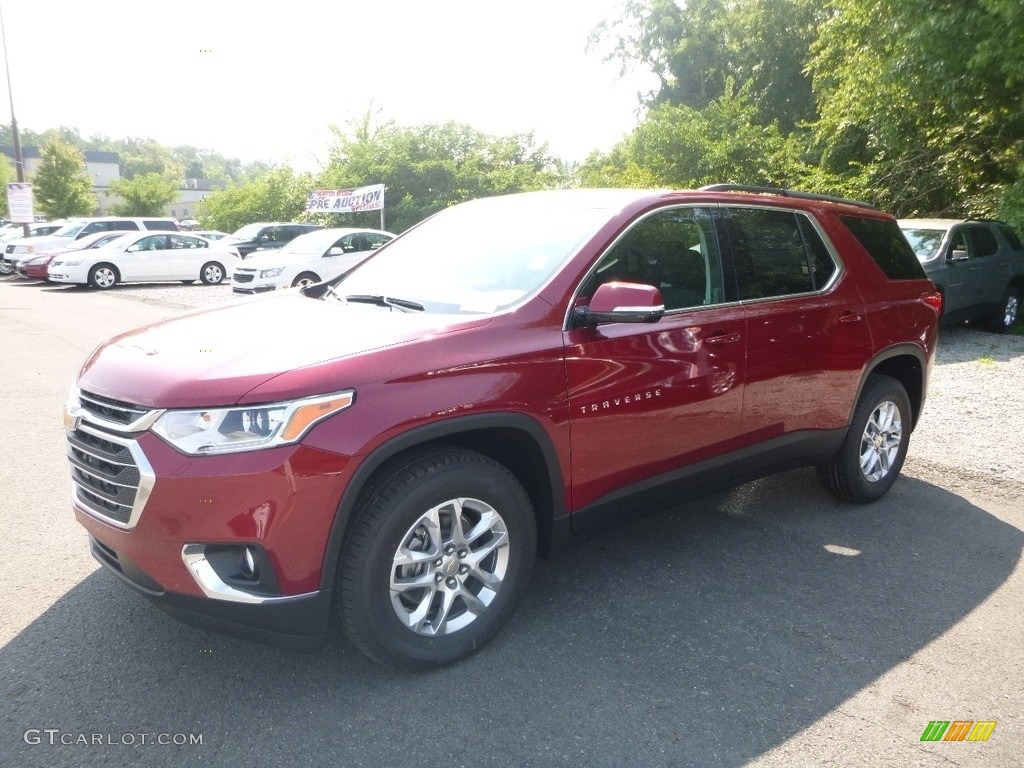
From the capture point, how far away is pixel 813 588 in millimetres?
3801

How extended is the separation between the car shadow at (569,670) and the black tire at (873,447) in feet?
1.98

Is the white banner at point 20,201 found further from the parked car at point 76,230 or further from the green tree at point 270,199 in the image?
the green tree at point 270,199

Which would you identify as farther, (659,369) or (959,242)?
(959,242)

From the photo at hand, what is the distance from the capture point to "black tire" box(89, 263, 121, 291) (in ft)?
67.2

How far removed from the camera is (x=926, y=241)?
11117 millimetres

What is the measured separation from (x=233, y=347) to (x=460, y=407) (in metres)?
0.84

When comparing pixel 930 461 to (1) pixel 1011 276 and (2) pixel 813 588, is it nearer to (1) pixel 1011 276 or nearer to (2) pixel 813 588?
(2) pixel 813 588

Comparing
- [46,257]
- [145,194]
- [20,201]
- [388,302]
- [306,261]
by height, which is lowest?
[46,257]

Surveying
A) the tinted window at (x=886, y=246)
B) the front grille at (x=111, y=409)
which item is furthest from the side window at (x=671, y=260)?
the front grille at (x=111, y=409)

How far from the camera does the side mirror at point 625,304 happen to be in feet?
10.4

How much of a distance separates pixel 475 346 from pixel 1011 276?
12.0 meters

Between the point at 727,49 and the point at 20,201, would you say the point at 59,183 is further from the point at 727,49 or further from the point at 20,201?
the point at 727,49

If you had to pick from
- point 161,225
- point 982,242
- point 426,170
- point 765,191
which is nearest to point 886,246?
point 765,191

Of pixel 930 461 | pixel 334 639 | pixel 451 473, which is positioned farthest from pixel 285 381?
pixel 930 461
